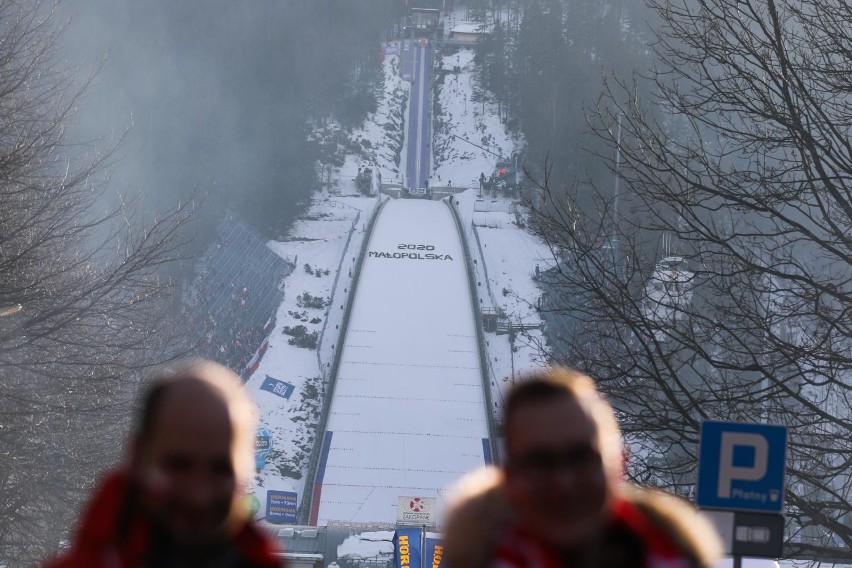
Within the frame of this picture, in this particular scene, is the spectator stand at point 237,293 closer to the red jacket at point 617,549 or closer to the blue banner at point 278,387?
the blue banner at point 278,387

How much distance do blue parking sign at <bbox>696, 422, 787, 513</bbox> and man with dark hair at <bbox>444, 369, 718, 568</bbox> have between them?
3954 mm

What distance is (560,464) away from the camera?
1.88m

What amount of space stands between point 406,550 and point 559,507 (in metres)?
18.3

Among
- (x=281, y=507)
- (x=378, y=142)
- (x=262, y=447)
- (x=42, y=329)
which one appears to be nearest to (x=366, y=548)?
(x=281, y=507)

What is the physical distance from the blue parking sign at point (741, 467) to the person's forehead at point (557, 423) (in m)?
4.01

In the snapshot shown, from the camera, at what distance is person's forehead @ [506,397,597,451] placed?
1.88m

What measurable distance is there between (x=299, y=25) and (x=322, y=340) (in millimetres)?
59340

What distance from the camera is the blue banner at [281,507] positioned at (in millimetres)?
30688

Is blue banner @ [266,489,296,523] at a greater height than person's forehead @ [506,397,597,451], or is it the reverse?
person's forehead @ [506,397,597,451]

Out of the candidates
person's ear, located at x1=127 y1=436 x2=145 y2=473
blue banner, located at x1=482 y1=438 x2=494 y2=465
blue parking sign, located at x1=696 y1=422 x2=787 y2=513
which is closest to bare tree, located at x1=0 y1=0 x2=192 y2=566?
blue parking sign, located at x1=696 y1=422 x2=787 y2=513

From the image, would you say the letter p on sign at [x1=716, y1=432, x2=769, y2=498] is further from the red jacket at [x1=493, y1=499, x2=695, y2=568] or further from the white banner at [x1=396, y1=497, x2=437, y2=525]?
the white banner at [x1=396, y1=497, x2=437, y2=525]

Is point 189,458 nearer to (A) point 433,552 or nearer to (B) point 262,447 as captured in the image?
(A) point 433,552

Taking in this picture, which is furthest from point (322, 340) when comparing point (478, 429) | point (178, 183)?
point (178, 183)

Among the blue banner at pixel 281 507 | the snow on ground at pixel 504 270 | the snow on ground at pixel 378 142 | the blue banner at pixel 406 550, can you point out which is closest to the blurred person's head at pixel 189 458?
the blue banner at pixel 406 550
